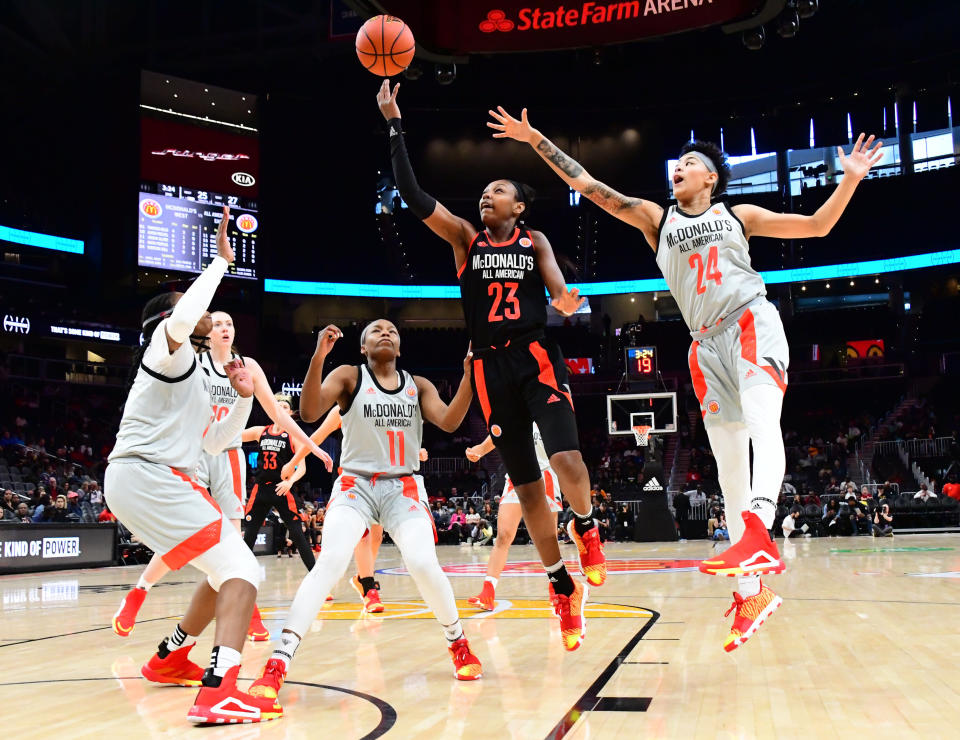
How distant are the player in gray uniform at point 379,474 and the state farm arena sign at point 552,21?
987 centimetres

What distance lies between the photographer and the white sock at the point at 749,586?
4.80 meters

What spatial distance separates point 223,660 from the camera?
4129 mm

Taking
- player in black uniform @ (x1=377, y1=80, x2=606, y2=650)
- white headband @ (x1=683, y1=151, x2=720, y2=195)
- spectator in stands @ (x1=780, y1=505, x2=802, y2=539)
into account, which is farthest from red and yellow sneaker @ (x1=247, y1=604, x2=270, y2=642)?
spectator in stands @ (x1=780, y1=505, x2=802, y2=539)

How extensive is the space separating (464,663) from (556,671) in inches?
21.2

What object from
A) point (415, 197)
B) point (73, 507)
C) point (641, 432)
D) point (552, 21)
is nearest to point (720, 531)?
point (641, 432)

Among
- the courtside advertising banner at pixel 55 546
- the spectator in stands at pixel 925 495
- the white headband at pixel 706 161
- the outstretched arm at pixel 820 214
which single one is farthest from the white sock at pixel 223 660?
the spectator in stands at pixel 925 495

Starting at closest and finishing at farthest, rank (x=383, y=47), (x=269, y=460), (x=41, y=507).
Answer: (x=383, y=47), (x=269, y=460), (x=41, y=507)

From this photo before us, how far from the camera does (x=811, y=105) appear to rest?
33500 mm

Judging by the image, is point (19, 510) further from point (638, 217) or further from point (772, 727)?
point (772, 727)

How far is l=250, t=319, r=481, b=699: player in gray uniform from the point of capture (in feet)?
16.0

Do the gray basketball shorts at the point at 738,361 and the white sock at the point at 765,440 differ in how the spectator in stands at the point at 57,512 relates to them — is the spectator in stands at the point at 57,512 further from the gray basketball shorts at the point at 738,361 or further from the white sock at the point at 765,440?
the white sock at the point at 765,440

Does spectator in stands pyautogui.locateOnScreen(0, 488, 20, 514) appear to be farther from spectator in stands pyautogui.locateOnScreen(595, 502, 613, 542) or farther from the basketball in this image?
the basketball

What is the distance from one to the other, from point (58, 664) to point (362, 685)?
2311 millimetres

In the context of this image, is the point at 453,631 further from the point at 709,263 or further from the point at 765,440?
the point at 709,263
